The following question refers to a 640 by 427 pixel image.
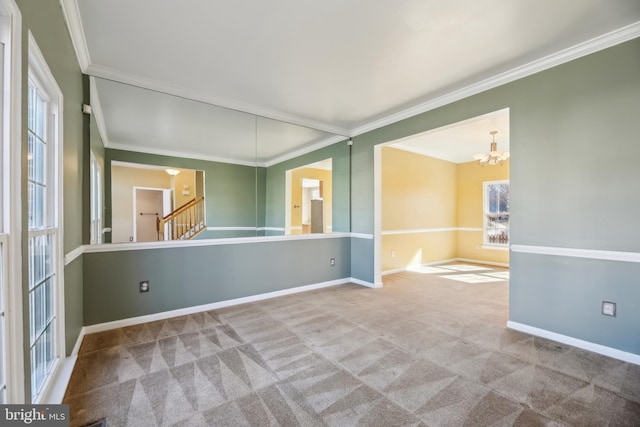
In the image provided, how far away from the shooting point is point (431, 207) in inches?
258

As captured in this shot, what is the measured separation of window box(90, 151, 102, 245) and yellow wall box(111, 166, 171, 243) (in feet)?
0.41

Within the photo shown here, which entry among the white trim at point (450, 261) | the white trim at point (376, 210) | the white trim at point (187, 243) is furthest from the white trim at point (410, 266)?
the white trim at point (187, 243)

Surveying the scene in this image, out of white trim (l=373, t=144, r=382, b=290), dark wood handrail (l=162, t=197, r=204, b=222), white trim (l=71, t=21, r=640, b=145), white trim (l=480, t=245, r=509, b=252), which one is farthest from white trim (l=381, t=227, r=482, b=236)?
dark wood handrail (l=162, t=197, r=204, b=222)

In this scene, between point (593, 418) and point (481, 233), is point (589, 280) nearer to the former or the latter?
point (593, 418)

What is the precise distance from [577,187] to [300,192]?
3.86 m

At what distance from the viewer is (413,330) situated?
2.81 meters

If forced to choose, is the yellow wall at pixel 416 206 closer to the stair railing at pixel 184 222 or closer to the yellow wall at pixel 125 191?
the stair railing at pixel 184 222

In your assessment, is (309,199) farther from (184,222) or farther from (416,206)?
(416,206)

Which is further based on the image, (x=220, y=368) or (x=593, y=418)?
(x=220, y=368)

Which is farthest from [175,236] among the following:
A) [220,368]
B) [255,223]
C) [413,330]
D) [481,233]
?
[481,233]

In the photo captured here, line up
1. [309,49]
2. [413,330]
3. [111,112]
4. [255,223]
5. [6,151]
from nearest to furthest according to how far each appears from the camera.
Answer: [6,151] < [309,49] < [413,330] < [111,112] < [255,223]

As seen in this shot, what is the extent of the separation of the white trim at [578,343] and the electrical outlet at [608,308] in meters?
0.29

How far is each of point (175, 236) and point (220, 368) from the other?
1.87 m

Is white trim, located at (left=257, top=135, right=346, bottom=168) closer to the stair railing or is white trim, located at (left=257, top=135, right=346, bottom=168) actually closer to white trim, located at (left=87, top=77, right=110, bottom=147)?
A: the stair railing
